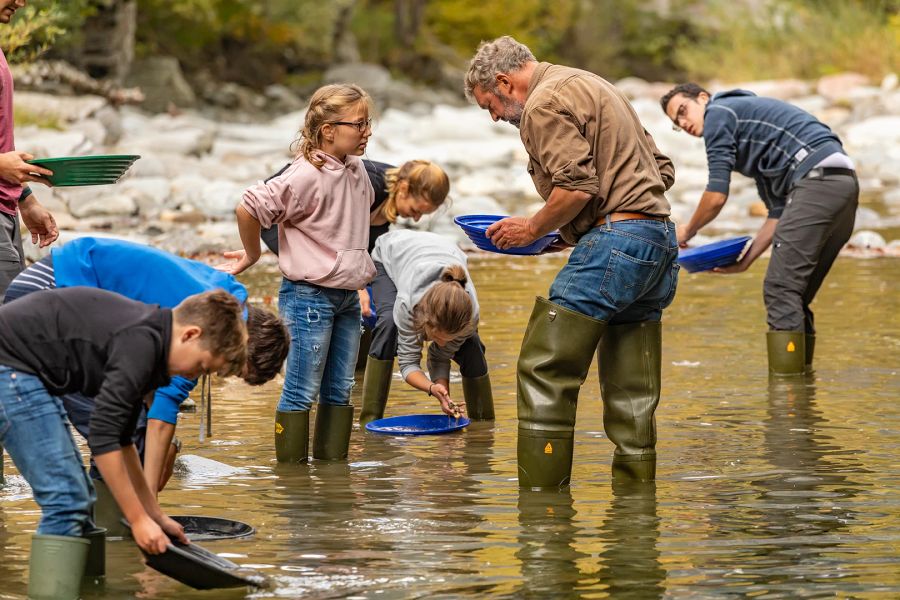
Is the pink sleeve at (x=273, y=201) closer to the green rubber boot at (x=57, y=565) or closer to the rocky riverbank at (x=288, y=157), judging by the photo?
the green rubber boot at (x=57, y=565)

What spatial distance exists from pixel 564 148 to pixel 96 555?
2.14 metres

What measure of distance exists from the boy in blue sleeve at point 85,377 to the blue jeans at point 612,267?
1.65m

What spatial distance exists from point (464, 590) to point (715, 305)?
6.73 m

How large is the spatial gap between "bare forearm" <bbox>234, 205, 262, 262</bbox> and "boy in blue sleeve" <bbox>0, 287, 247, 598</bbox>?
5.09 feet

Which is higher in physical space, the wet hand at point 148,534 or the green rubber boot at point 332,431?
the wet hand at point 148,534

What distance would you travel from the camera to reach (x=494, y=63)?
5.40 meters

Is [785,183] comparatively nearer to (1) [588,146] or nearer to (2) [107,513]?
(1) [588,146]

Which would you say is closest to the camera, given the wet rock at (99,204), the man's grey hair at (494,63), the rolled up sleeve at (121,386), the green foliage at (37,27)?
the rolled up sleeve at (121,386)

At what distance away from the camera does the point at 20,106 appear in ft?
61.1

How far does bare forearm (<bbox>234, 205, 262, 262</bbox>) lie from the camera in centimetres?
565

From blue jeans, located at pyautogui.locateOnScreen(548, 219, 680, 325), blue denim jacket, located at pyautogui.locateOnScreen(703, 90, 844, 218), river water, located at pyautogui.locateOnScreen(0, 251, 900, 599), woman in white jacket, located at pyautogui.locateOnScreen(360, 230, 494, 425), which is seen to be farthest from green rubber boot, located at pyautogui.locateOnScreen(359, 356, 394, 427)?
blue denim jacket, located at pyautogui.locateOnScreen(703, 90, 844, 218)

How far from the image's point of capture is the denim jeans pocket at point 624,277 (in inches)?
209

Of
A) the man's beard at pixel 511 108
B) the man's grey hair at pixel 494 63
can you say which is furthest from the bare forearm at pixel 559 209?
the man's grey hair at pixel 494 63

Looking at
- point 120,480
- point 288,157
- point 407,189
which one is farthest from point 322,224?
point 288,157
